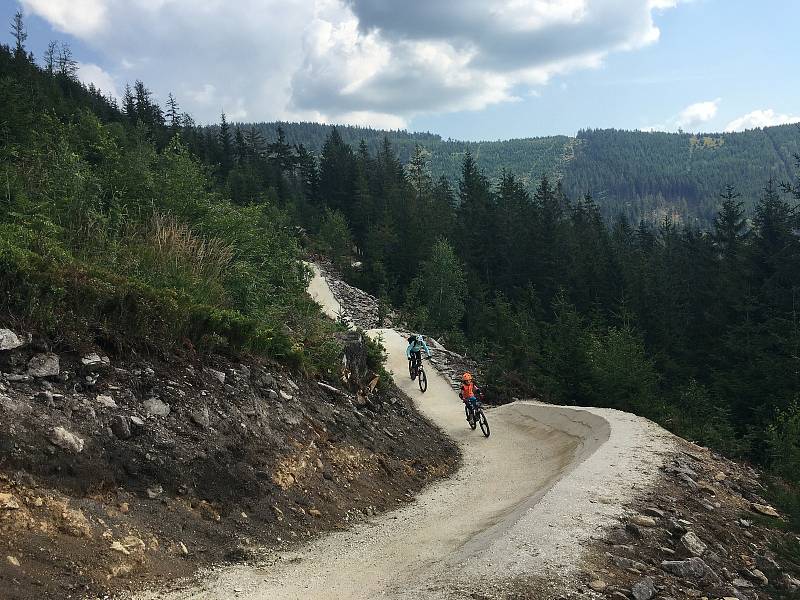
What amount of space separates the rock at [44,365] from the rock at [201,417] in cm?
163

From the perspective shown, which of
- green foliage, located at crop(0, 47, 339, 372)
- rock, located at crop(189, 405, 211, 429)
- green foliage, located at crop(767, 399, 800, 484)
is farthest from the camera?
green foliage, located at crop(767, 399, 800, 484)

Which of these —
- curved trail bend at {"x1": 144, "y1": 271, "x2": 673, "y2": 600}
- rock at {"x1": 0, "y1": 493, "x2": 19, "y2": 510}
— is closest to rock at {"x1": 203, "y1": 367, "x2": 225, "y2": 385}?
curved trail bend at {"x1": 144, "y1": 271, "x2": 673, "y2": 600}

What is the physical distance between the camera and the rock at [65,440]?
16.9 ft

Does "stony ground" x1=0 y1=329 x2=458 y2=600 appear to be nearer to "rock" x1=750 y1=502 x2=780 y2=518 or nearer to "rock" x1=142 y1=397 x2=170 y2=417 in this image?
"rock" x1=142 y1=397 x2=170 y2=417

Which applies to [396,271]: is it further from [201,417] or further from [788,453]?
[201,417]

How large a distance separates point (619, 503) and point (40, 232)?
9020 millimetres

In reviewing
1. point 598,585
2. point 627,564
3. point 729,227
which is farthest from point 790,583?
point 729,227

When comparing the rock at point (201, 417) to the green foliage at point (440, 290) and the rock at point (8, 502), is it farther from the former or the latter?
the green foliage at point (440, 290)

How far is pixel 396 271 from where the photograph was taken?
4978 cm

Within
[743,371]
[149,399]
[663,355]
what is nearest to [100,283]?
[149,399]

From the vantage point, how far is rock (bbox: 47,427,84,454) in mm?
5154

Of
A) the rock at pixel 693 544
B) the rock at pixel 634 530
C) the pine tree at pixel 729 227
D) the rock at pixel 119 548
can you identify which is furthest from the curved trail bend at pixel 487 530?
the pine tree at pixel 729 227

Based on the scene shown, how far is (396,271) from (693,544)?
44.2 metres

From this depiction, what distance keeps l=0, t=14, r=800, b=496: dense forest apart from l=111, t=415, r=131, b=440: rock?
1113 mm
